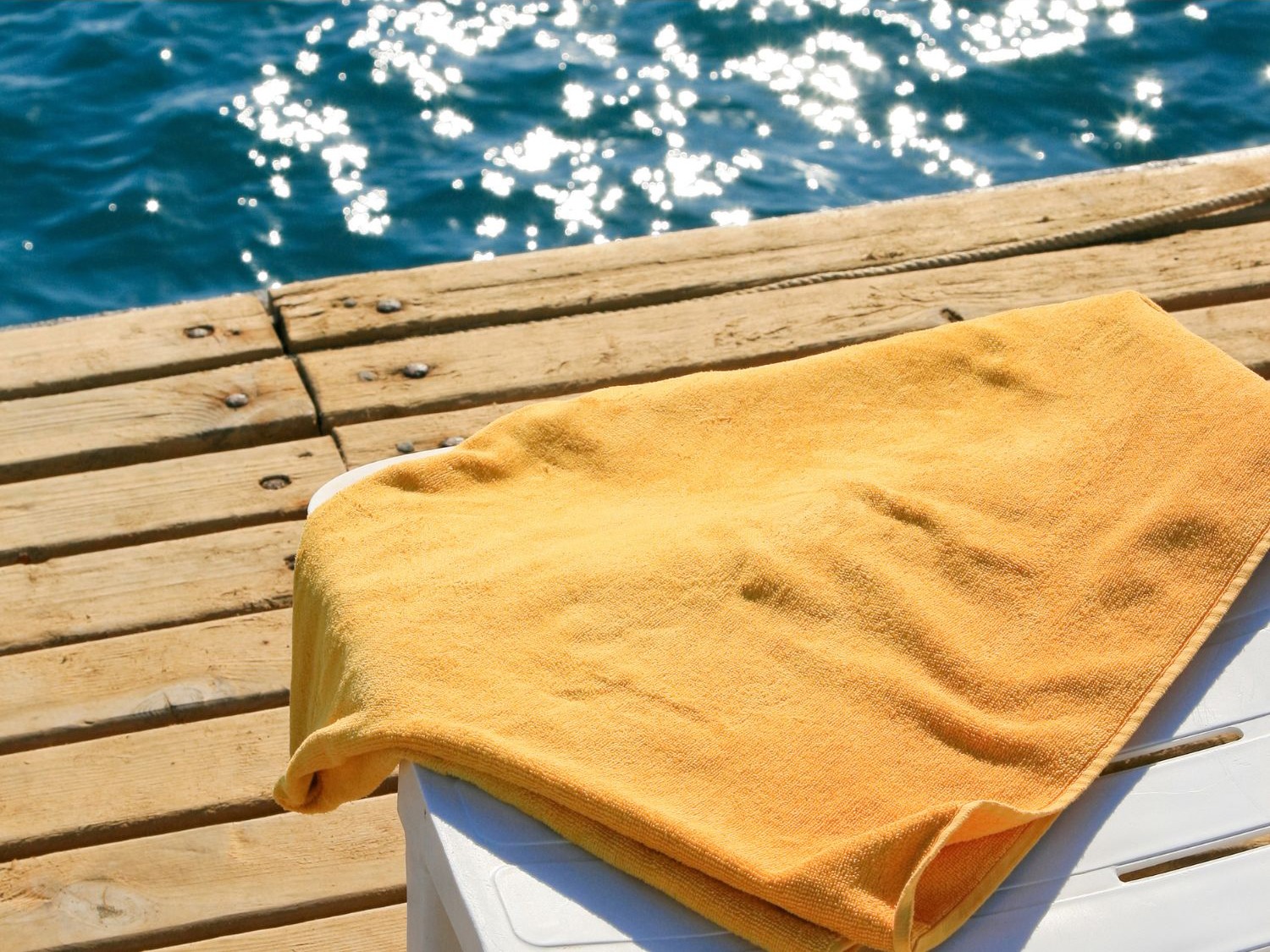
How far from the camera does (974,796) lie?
1.29 metres

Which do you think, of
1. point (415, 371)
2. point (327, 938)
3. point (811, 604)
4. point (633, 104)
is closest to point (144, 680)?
point (327, 938)

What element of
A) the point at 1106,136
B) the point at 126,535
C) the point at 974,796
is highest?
the point at 974,796

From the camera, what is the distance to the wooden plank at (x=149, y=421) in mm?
2455

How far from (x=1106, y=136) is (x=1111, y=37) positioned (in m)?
0.64

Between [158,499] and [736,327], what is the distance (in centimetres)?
A: 111

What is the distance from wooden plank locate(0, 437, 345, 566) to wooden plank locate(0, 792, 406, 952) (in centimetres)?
59

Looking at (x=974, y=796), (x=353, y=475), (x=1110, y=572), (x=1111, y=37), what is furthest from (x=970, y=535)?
(x=1111, y=37)

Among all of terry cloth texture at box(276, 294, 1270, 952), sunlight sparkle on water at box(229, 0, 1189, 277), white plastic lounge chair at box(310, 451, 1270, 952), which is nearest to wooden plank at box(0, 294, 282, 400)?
terry cloth texture at box(276, 294, 1270, 952)

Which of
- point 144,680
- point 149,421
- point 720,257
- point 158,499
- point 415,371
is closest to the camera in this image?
point 144,680

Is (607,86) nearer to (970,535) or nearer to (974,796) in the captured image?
(970,535)

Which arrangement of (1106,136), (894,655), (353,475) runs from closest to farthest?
(894,655)
(353,475)
(1106,136)

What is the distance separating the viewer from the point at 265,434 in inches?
99.4

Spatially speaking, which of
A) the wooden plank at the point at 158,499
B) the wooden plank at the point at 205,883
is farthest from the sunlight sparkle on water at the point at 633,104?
the wooden plank at the point at 205,883

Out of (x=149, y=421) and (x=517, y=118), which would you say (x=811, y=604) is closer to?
(x=149, y=421)
